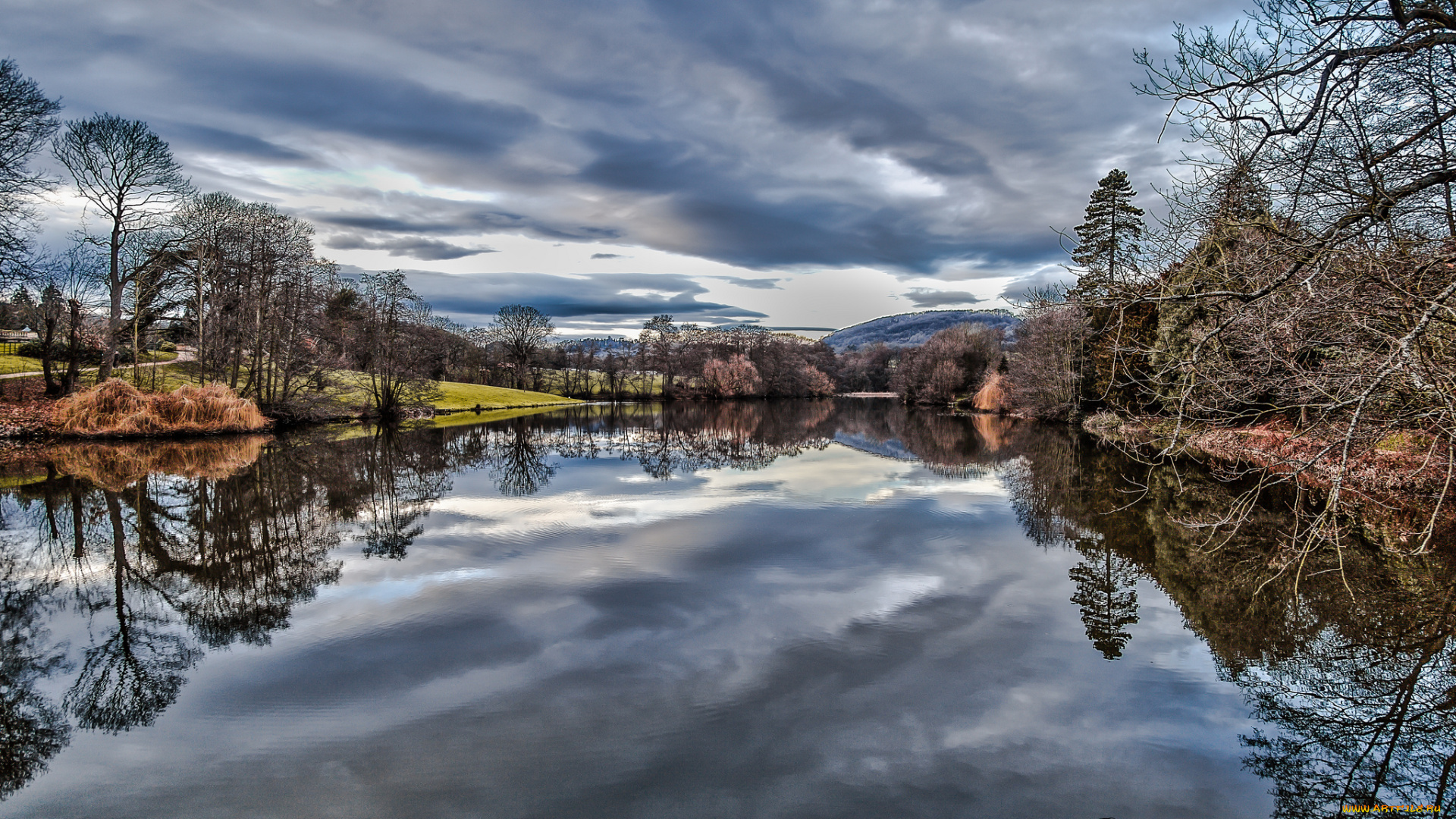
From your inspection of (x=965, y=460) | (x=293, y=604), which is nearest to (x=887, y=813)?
(x=293, y=604)

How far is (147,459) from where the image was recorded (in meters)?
16.5

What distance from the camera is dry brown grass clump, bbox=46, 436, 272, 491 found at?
14.1 metres

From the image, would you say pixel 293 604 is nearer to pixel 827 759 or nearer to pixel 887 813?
pixel 827 759

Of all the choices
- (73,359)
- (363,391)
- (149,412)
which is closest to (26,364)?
(73,359)

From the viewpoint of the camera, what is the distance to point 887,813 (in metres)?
3.61

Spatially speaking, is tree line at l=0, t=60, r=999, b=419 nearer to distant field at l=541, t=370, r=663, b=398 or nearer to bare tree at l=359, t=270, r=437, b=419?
bare tree at l=359, t=270, r=437, b=419

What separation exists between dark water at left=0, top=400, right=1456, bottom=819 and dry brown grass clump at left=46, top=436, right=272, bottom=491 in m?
2.49

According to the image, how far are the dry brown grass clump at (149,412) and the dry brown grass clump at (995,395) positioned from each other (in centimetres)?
4011

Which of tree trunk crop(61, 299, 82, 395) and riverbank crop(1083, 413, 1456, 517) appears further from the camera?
tree trunk crop(61, 299, 82, 395)

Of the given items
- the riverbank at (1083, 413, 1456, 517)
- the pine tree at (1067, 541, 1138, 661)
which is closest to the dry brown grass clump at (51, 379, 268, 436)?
the pine tree at (1067, 541, 1138, 661)

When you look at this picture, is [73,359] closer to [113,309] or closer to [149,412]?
[113,309]

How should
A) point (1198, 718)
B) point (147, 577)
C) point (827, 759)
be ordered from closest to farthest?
1. point (827, 759)
2. point (1198, 718)
3. point (147, 577)

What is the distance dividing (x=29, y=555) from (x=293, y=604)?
4365 mm

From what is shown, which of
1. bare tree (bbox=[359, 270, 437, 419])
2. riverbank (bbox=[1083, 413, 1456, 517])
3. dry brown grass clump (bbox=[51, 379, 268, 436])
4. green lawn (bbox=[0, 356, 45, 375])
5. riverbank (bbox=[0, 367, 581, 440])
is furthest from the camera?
bare tree (bbox=[359, 270, 437, 419])
